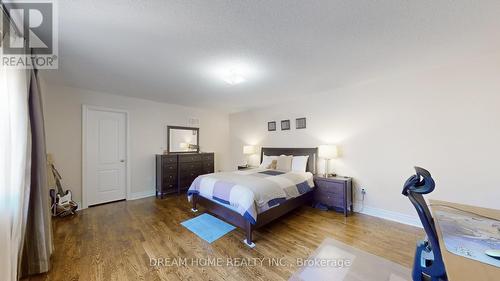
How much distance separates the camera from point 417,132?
2.77 meters

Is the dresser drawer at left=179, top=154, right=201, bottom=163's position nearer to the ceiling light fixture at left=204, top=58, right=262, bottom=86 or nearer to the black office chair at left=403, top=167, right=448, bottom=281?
the ceiling light fixture at left=204, top=58, right=262, bottom=86

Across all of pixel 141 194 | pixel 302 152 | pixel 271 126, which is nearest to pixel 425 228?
pixel 302 152

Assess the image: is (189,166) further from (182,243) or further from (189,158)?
(182,243)

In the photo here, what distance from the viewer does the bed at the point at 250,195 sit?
7.79 ft

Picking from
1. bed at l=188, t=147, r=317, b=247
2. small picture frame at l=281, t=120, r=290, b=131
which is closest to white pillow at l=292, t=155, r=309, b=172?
bed at l=188, t=147, r=317, b=247

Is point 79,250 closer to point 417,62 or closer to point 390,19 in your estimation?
point 390,19

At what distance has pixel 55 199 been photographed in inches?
120

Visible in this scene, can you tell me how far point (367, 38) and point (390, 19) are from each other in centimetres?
28

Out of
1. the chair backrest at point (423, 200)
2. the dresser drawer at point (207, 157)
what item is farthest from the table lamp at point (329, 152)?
the dresser drawer at point (207, 157)

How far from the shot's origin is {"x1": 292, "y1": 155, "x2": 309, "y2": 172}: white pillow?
3814 millimetres

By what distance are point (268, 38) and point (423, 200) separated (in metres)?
1.78

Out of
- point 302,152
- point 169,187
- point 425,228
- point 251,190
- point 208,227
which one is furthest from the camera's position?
point 169,187

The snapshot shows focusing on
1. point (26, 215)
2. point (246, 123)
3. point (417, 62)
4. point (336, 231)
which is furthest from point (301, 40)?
point (246, 123)

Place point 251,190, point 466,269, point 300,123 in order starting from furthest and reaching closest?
point 300,123 → point 251,190 → point 466,269
